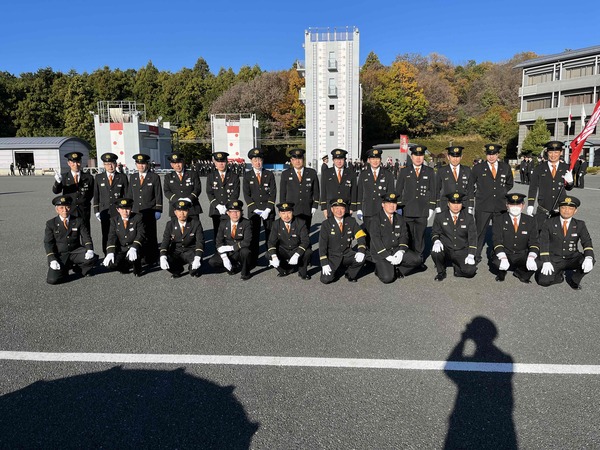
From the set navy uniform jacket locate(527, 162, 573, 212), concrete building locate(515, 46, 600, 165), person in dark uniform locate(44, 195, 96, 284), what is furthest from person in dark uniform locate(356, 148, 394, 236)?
concrete building locate(515, 46, 600, 165)

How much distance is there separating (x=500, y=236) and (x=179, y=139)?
60391mm

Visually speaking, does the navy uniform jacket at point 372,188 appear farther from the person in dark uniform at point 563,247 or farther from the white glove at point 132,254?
the white glove at point 132,254

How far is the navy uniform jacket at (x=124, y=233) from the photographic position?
6746 millimetres

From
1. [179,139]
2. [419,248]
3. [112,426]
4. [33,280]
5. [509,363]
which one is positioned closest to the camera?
[112,426]

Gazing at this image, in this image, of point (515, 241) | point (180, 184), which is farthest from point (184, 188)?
point (515, 241)

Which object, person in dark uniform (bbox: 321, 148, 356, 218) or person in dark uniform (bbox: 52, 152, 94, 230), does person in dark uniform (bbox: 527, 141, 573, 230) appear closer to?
person in dark uniform (bbox: 321, 148, 356, 218)

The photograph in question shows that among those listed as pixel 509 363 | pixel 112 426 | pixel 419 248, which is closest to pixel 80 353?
pixel 112 426

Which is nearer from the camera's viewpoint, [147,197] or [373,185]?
[147,197]

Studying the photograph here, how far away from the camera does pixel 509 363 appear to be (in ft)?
12.6

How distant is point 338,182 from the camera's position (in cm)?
760

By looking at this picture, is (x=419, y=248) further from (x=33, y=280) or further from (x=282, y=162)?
(x=282, y=162)

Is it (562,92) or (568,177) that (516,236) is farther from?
(562,92)

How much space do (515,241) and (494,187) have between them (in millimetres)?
1137

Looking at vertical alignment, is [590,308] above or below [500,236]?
below
